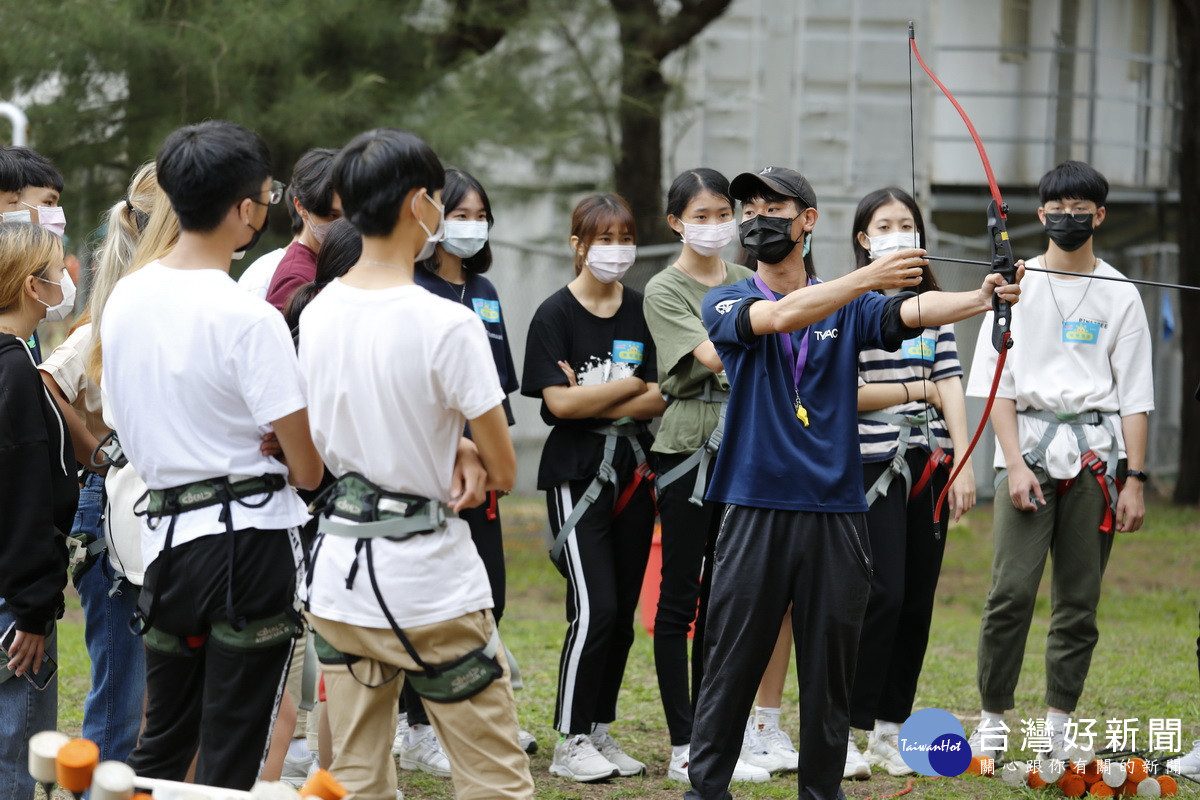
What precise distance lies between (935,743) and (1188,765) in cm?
97

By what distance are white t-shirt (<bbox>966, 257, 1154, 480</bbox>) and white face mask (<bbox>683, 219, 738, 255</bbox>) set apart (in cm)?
98

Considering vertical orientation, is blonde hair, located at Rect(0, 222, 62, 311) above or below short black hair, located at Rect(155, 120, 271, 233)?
below

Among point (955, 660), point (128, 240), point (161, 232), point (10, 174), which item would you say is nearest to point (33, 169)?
point (10, 174)

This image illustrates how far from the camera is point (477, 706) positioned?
267cm

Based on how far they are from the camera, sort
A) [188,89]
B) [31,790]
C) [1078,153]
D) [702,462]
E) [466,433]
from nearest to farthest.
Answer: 1. [31,790]
2. [466,433]
3. [702,462]
4. [188,89]
5. [1078,153]

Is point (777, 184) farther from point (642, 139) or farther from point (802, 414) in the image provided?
point (642, 139)

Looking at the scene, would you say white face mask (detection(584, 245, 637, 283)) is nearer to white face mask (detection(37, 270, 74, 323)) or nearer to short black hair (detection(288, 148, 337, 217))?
short black hair (detection(288, 148, 337, 217))

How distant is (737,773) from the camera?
437 cm

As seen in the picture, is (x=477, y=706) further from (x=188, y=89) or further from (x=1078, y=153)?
(x=1078, y=153)

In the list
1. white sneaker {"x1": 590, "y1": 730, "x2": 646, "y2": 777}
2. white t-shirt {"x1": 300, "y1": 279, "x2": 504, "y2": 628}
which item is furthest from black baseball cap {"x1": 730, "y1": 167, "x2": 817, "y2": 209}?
white sneaker {"x1": 590, "y1": 730, "x2": 646, "y2": 777}

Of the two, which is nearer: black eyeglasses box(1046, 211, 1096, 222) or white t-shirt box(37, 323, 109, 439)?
white t-shirt box(37, 323, 109, 439)

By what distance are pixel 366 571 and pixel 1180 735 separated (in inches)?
140

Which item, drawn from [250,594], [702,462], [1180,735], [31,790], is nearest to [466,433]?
[702,462]

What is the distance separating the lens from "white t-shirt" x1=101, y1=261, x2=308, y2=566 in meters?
2.70
